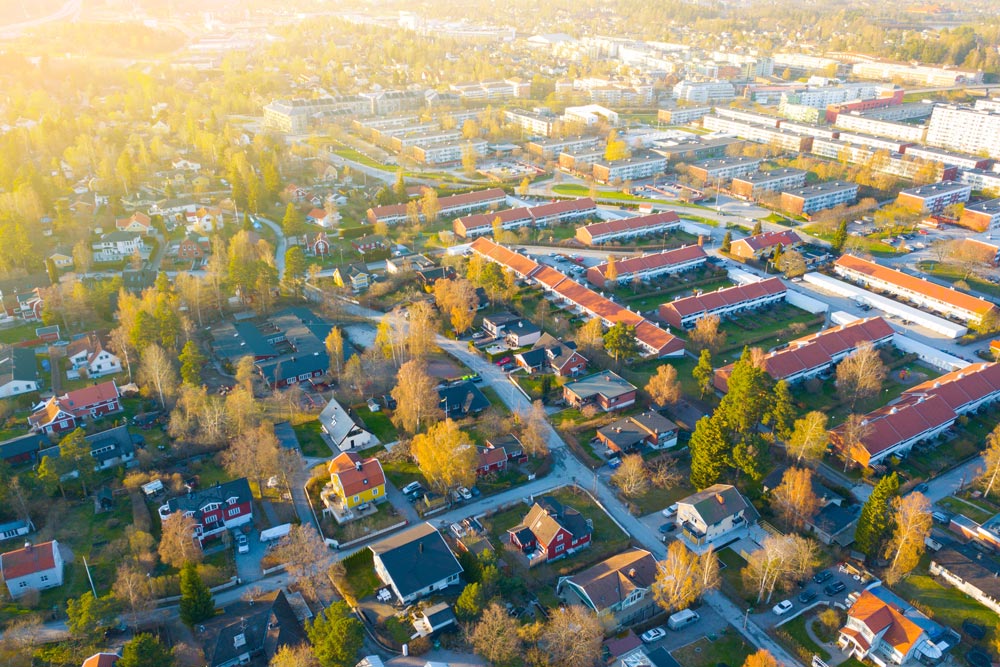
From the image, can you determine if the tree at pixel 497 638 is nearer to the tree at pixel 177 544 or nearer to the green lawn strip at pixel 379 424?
the tree at pixel 177 544

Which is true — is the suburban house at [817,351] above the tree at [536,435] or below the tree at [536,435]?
above

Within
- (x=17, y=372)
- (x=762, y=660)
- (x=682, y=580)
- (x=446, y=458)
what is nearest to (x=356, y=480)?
(x=446, y=458)

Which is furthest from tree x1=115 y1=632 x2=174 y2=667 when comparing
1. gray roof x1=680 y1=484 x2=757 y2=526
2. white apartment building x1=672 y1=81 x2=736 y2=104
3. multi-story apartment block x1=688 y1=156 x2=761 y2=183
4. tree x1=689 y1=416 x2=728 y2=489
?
white apartment building x1=672 y1=81 x2=736 y2=104

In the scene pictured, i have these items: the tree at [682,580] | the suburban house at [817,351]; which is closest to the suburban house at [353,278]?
the suburban house at [817,351]

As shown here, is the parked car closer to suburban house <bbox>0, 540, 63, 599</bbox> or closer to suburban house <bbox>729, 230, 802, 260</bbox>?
suburban house <bbox>0, 540, 63, 599</bbox>

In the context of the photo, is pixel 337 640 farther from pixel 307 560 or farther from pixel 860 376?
pixel 860 376

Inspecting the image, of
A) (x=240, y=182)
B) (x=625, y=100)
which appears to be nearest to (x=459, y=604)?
(x=240, y=182)
